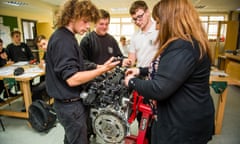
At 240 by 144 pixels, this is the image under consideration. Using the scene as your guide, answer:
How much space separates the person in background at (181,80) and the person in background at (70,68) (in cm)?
41

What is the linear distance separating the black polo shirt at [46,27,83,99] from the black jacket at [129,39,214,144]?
42cm

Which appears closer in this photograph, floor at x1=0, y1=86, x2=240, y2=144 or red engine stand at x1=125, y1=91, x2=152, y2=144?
red engine stand at x1=125, y1=91, x2=152, y2=144

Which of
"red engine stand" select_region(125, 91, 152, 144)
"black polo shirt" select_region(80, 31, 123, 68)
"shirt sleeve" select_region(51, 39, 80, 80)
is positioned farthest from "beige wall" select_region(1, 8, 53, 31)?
"red engine stand" select_region(125, 91, 152, 144)

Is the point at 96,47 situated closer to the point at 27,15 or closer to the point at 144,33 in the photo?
the point at 144,33

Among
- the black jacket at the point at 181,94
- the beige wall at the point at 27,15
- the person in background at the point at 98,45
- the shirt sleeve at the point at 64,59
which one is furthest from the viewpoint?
the beige wall at the point at 27,15

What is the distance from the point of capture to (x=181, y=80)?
83 cm

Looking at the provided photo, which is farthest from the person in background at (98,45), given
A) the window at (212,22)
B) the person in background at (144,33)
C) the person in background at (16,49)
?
the window at (212,22)

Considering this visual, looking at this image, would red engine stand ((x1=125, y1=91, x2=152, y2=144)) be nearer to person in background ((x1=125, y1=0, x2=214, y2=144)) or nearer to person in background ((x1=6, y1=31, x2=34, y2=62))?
person in background ((x1=125, y1=0, x2=214, y2=144))

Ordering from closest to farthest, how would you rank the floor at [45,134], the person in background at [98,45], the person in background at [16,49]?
1. the person in background at [98,45]
2. the floor at [45,134]
3. the person in background at [16,49]

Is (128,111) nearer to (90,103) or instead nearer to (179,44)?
(90,103)

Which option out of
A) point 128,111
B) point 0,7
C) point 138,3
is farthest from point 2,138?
point 0,7

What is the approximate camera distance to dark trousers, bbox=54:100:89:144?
1280mm

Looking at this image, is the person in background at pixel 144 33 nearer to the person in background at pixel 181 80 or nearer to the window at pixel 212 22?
the person in background at pixel 181 80

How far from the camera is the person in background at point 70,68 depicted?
113 centimetres
